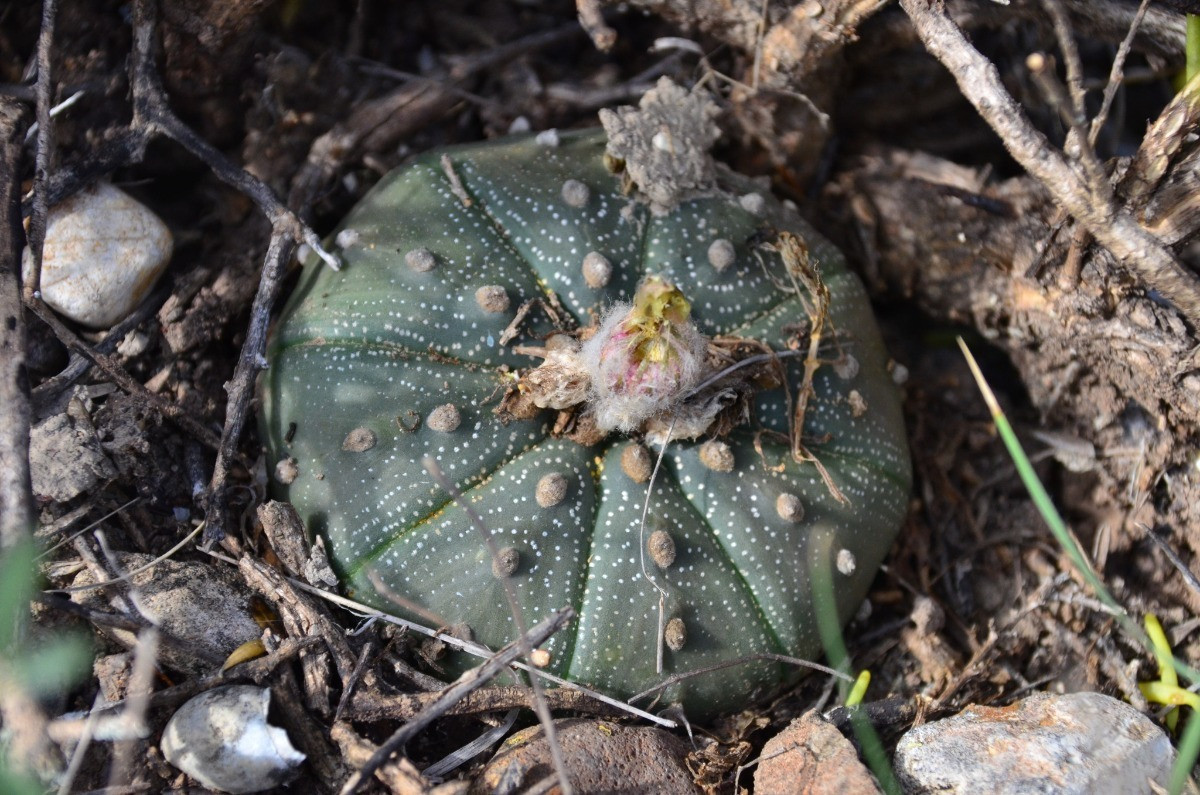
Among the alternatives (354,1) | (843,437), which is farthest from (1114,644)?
(354,1)

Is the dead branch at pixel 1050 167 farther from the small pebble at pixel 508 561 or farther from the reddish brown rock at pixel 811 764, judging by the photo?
the small pebble at pixel 508 561

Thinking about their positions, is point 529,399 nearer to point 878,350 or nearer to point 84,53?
point 878,350

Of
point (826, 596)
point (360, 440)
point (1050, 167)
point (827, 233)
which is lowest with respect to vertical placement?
point (826, 596)

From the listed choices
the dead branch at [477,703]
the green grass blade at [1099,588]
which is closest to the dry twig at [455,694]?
the dead branch at [477,703]

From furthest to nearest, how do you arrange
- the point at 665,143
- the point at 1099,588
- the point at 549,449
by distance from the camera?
the point at 665,143, the point at 549,449, the point at 1099,588

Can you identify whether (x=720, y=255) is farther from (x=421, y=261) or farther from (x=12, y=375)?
(x=12, y=375)

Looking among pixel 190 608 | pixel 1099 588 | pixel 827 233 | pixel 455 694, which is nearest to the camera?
pixel 455 694

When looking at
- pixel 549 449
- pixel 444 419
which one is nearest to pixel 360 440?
pixel 444 419

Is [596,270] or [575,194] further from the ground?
[575,194]
